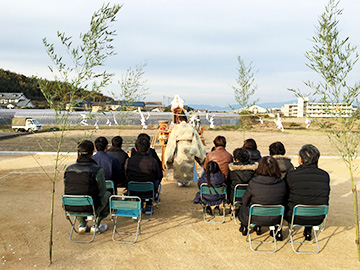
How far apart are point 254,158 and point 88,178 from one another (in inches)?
139

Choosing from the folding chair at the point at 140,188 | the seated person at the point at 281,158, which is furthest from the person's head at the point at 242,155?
the folding chair at the point at 140,188

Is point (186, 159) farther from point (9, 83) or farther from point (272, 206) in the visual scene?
point (9, 83)

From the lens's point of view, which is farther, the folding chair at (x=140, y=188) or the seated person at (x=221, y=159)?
the seated person at (x=221, y=159)

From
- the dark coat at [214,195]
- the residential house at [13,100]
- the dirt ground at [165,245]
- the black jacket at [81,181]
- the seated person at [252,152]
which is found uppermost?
the residential house at [13,100]

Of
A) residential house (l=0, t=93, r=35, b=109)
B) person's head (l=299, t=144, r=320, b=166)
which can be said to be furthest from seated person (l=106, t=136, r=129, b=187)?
residential house (l=0, t=93, r=35, b=109)

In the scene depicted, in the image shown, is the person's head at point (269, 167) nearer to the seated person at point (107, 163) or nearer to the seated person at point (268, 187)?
the seated person at point (268, 187)

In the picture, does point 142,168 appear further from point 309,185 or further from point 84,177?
point 309,185

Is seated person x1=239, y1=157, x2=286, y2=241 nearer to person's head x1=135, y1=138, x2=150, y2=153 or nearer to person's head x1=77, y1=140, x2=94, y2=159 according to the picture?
person's head x1=135, y1=138, x2=150, y2=153

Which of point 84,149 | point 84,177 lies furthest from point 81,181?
point 84,149

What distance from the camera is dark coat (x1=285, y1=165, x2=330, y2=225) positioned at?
14.0 feet

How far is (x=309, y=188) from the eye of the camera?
429cm

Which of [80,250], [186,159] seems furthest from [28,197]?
[186,159]

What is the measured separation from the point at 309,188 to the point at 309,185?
4 centimetres

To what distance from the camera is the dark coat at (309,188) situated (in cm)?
428
